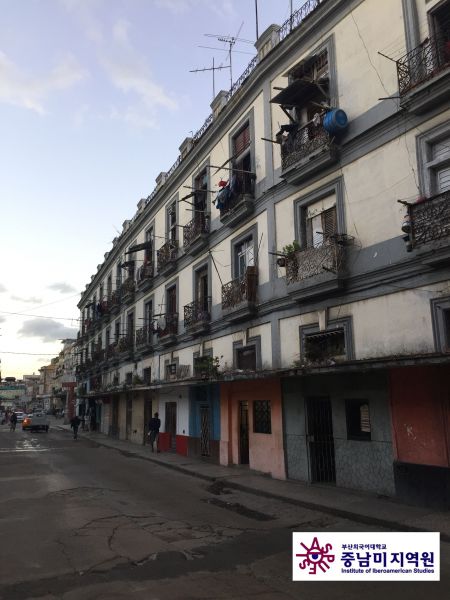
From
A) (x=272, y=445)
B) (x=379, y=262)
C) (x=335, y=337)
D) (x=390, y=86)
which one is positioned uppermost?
(x=390, y=86)

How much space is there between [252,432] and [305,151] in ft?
27.5

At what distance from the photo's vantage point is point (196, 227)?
20.1 metres

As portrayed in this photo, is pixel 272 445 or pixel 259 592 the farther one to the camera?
pixel 272 445

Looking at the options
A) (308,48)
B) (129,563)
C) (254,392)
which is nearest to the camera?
(129,563)

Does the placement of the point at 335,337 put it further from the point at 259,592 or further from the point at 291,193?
the point at 259,592

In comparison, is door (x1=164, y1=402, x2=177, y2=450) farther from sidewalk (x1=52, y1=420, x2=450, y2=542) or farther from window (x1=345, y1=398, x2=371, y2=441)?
window (x1=345, y1=398, x2=371, y2=441)

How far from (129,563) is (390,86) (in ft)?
35.0

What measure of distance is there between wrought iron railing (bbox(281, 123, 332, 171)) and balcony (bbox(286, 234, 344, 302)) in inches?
96.9

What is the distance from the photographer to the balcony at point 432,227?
30.8ft

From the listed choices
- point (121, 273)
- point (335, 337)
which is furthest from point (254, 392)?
point (121, 273)

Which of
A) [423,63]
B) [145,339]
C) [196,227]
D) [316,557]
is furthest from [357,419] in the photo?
[145,339]

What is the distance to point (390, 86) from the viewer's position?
11.3 m

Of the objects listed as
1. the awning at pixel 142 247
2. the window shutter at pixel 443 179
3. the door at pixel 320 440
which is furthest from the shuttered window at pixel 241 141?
the awning at pixel 142 247

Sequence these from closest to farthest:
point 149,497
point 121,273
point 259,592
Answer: point 259,592 < point 149,497 < point 121,273
